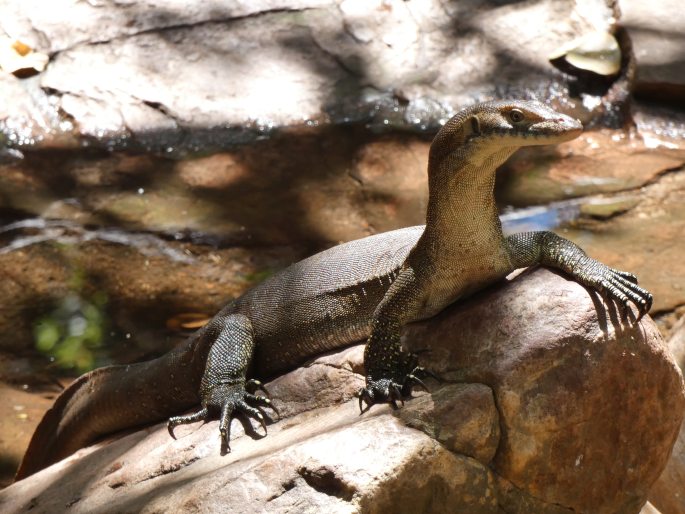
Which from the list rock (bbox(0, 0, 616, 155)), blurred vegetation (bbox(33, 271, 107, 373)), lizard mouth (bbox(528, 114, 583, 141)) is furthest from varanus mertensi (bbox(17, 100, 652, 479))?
rock (bbox(0, 0, 616, 155))

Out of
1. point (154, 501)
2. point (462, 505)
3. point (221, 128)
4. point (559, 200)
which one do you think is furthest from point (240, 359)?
point (221, 128)

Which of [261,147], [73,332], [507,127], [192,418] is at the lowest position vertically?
[73,332]

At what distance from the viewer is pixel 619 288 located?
166 inches

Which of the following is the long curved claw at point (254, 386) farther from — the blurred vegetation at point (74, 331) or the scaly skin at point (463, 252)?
the blurred vegetation at point (74, 331)

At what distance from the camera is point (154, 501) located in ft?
13.3

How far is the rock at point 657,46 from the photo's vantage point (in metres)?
9.70

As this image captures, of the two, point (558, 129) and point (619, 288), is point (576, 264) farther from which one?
point (558, 129)

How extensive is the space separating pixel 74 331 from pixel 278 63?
468 cm

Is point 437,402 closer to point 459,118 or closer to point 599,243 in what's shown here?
point 459,118

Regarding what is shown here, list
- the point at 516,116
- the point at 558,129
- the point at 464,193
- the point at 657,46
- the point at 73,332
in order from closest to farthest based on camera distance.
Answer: the point at 558,129
the point at 516,116
the point at 464,193
the point at 73,332
the point at 657,46

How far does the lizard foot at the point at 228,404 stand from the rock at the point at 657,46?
637cm

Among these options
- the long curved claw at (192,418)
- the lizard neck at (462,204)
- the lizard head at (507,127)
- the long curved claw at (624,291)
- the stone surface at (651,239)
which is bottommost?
the stone surface at (651,239)

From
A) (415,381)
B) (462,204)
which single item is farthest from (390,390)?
(462,204)

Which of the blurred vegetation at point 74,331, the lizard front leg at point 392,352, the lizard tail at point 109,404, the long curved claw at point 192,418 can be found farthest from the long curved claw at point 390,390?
the blurred vegetation at point 74,331
